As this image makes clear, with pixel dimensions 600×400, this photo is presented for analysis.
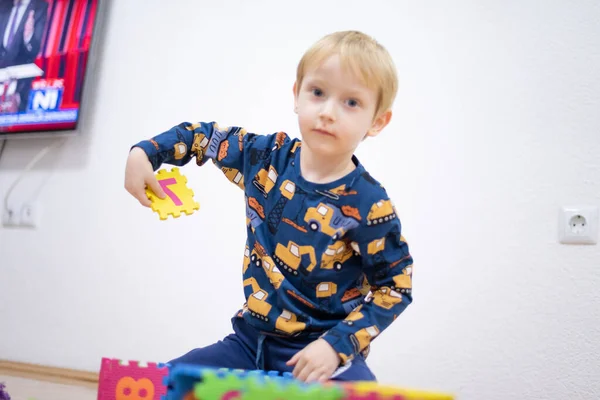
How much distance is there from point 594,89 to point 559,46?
0.12 metres

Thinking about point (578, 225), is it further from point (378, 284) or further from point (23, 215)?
point (23, 215)

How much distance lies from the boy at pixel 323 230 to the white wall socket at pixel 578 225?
56cm

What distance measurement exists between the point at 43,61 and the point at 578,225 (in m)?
1.60

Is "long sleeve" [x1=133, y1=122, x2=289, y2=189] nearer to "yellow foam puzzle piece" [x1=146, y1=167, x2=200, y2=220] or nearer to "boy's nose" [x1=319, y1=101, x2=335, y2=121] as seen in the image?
"yellow foam puzzle piece" [x1=146, y1=167, x2=200, y2=220]

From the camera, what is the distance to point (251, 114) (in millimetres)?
1485

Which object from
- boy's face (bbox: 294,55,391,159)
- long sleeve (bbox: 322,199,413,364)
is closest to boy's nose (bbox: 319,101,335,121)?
boy's face (bbox: 294,55,391,159)

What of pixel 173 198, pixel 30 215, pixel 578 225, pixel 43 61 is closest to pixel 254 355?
pixel 173 198

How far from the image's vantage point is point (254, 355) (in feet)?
2.77

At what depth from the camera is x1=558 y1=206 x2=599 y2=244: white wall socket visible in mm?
1147

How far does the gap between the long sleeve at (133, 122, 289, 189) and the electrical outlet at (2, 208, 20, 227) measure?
3.75 feet

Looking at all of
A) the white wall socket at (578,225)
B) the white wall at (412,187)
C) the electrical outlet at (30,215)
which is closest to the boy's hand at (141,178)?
the white wall at (412,187)

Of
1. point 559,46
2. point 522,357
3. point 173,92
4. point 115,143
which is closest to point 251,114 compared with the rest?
point 173,92

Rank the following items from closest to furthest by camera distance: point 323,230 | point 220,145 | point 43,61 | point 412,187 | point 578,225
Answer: point 323,230
point 220,145
point 578,225
point 412,187
point 43,61

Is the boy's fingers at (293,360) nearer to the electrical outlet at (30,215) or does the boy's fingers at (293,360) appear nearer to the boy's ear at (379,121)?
the boy's ear at (379,121)
